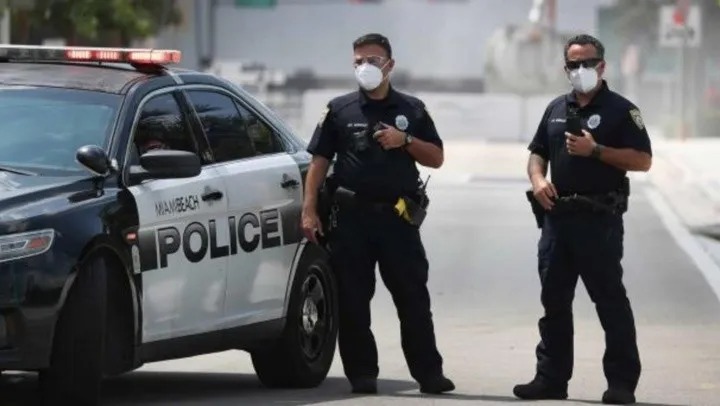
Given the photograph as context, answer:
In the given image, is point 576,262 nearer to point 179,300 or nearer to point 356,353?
point 356,353

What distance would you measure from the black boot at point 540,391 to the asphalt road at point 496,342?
0.25 feet

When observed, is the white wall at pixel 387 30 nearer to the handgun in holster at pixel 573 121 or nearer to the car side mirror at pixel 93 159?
the handgun in holster at pixel 573 121

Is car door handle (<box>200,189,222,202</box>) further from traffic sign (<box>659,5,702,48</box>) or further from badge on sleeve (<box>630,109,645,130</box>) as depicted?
traffic sign (<box>659,5,702,48</box>)

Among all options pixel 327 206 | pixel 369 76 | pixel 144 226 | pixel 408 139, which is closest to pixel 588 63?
pixel 408 139

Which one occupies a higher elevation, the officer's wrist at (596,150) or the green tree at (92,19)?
the officer's wrist at (596,150)

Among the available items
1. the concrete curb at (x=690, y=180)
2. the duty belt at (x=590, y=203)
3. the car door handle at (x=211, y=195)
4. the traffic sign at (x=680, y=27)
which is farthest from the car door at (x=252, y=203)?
the traffic sign at (x=680, y=27)

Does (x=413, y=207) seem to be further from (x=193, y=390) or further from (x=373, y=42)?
(x=193, y=390)

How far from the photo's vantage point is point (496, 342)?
1304 centimetres

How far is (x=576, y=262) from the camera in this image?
9773mm

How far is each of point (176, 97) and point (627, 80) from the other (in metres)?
83.1

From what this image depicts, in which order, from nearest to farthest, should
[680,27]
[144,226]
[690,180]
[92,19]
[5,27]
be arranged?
[144,226]
[5,27]
[690,180]
[92,19]
[680,27]

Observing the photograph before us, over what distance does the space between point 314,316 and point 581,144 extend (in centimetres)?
178

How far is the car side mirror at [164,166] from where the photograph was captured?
8.95 metres

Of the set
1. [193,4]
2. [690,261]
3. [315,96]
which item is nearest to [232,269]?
[690,261]
